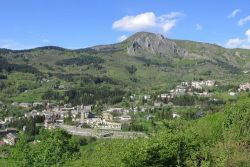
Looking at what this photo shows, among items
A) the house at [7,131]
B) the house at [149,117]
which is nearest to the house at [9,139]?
the house at [7,131]

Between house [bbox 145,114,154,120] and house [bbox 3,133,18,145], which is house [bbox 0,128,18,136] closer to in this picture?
house [bbox 3,133,18,145]

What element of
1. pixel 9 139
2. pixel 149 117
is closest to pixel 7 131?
pixel 9 139

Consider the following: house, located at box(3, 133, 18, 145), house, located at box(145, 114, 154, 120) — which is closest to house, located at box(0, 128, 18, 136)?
house, located at box(3, 133, 18, 145)

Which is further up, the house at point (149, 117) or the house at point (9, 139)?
the house at point (149, 117)

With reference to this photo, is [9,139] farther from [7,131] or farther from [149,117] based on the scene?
[149,117]

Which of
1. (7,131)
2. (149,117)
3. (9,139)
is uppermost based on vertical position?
(149,117)

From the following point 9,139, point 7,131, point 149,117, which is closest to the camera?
point 9,139

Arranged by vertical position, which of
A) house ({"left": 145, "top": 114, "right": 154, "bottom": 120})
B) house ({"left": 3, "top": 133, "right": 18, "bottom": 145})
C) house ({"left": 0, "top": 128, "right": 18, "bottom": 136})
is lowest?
house ({"left": 3, "top": 133, "right": 18, "bottom": 145})

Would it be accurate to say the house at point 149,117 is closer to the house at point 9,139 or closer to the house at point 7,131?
the house at point 7,131

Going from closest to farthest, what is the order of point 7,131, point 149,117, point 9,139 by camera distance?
1. point 9,139
2. point 7,131
3. point 149,117

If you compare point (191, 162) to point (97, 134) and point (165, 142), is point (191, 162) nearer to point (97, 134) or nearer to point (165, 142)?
point (165, 142)

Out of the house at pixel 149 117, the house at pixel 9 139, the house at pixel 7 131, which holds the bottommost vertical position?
the house at pixel 9 139

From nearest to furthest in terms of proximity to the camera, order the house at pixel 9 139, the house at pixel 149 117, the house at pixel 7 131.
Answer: the house at pixel 9 139
the house at pixel 7 131
the house at pixel 149 117

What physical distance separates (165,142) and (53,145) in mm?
31601
